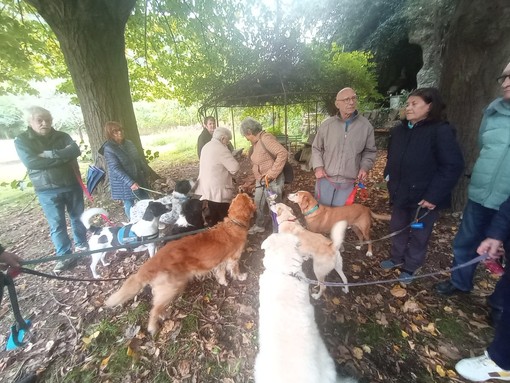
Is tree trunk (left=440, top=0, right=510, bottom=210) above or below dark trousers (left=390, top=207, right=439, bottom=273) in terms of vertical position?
above

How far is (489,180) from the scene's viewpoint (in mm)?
2178

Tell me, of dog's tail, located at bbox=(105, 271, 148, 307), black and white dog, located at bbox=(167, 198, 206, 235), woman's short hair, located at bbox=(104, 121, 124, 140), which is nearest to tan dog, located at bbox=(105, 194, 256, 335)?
dog's tail, located at bbox=(105, 271, 148, 307)

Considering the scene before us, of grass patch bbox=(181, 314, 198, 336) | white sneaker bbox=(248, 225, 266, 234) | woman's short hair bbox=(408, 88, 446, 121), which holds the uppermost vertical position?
woman's short hair bbox=(408, 88, 446, 121)

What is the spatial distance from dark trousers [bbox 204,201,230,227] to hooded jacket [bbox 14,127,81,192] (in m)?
2.12

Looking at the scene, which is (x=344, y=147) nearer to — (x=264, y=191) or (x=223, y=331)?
(x=264, y=191)

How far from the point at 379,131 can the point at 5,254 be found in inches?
425

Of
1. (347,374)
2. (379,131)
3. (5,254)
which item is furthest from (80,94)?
(379,131)

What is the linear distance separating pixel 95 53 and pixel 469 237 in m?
6.94

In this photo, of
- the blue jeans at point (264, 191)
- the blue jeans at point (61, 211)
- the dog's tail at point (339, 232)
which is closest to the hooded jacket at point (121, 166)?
the blue jeans at point (61, 211)

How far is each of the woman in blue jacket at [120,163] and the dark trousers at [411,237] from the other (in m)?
3.84

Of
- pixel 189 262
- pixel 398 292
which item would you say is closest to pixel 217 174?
pixel 189 262

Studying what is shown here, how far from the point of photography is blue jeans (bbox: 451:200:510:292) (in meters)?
2.37

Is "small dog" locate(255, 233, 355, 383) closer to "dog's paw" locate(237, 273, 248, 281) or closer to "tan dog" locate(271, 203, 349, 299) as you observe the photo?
"tan dog" locate(271, 203, 349, 299)

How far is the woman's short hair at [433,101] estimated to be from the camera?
2.38 metres
